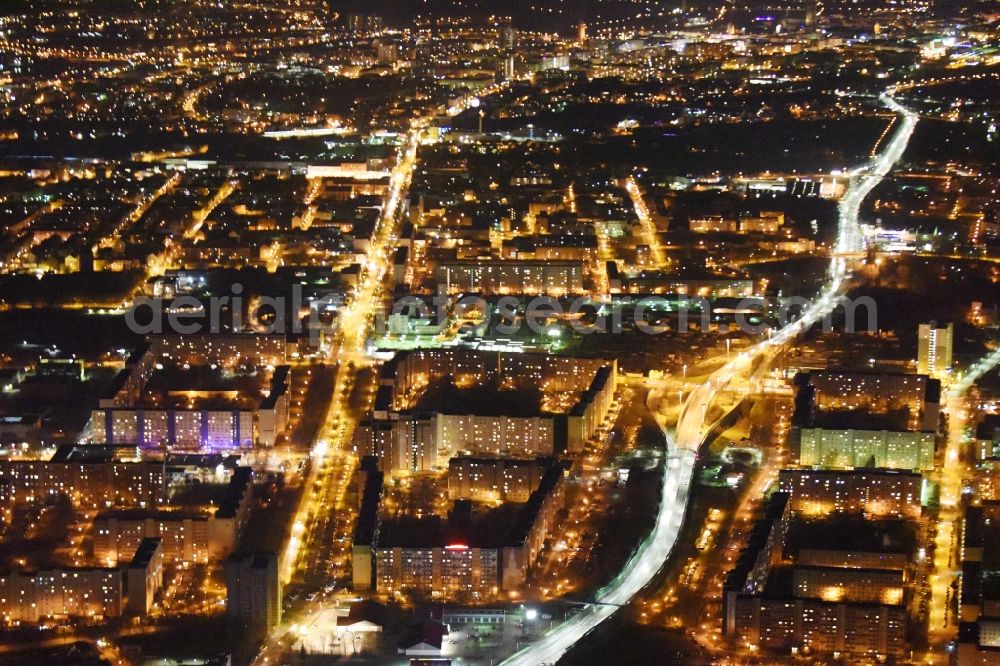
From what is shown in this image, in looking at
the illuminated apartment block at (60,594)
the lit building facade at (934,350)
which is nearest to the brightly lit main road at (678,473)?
the lit building facade at (934,350)

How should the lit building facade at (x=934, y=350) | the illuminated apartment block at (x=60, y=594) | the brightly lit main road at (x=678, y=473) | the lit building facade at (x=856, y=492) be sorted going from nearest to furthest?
the brightly lit main road at (x=678, y=473) < the illuminated apartment block at (x=60, y=594) < the lit building facade at (x=856, y=492) < the lit building facade at (x=934, y=350)

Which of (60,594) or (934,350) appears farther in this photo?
(934,350)

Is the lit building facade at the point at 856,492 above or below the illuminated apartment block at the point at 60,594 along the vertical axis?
above

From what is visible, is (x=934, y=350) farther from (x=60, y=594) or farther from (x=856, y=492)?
(x=60, y=594)

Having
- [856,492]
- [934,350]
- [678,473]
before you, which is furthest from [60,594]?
[934,350]

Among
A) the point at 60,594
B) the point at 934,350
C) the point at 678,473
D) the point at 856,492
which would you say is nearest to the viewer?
the point at 60,594

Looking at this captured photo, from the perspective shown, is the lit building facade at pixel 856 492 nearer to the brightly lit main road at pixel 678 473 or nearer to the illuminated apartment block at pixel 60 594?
the brightly lit main road at pixel 678 473

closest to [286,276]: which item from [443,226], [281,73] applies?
[443,226]

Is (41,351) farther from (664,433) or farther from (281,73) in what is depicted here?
(281,73)
